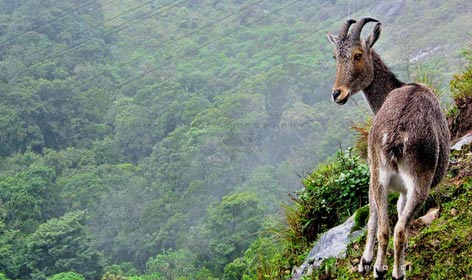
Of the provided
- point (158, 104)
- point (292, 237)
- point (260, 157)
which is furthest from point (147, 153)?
point (292, 237)

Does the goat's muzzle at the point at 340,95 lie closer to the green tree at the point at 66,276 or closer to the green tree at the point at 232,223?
the green tree at the point at 66,276

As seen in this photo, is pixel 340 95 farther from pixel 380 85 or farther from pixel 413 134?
pixel 413 134

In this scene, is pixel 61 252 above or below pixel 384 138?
below

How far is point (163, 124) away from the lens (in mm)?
47219

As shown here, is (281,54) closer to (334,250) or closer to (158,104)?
(158,104)

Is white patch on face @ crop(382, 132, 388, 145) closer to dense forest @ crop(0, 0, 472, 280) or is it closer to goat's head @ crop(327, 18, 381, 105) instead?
goat's head @ crop(327, 18, 381, 105)

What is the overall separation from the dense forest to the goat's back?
16.3m

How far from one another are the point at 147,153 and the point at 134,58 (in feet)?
59.9

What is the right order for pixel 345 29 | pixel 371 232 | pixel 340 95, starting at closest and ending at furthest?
pixel 371 232
pixel 340 95
pixel 345 29

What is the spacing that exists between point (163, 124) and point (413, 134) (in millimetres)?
44687

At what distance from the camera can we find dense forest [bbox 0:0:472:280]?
33.0 m

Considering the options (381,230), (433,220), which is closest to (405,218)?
(381,230)

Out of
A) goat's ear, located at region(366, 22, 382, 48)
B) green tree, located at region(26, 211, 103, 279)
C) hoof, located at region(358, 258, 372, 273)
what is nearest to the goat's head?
goat's ear, located at region(366, 22, 382, 48)

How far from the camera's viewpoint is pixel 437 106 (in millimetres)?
3506
